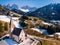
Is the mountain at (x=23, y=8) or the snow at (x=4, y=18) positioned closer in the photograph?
the snow at (x=4, y=18)

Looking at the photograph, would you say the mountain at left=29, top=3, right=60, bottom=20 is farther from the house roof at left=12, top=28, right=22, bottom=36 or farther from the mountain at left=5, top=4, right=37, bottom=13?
the house roof at left=12, top=28, right=22, bottom=36

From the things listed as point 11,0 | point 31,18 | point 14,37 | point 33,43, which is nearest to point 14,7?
point 11,0

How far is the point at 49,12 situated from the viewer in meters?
2.75

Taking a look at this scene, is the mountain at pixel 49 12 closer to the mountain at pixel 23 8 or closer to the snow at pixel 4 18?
the mountain at pixel 23 8

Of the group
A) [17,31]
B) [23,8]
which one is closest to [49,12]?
[23,8]

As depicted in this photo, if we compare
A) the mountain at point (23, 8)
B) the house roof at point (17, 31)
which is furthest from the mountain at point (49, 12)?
the house roof at point (17, 31)

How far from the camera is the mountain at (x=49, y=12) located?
2719 millimetres

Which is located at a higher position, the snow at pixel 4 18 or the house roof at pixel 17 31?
the snow at pixel 4 18

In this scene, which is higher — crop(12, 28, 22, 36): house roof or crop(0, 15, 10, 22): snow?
crop(0, 15, 10, 22): snow

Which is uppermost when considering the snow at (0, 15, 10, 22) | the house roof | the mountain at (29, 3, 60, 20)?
the mountain at (29, 3, 60, 20)

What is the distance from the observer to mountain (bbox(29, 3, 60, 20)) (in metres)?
2.72

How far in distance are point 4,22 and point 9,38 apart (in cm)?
26

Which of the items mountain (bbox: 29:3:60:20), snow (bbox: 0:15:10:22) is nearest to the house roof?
snow (bbox: 0:15:10:22)

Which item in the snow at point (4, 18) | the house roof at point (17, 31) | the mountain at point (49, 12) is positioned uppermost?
the mountain at point (49, 12)
